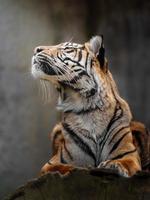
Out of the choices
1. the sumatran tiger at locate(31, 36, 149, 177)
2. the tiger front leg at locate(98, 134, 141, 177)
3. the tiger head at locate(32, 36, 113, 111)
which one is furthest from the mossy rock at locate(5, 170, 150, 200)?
the tiger head at locate(32, 36, 113, 111)

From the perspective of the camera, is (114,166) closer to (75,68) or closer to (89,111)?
(89,111)

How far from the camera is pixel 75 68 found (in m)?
4.61

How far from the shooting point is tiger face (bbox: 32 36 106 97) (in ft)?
14.9

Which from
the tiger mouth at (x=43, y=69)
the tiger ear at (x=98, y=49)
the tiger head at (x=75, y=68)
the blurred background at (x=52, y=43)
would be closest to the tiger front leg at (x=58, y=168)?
the tiger head at (x=75, y=68)

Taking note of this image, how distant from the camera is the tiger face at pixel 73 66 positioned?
4.55m

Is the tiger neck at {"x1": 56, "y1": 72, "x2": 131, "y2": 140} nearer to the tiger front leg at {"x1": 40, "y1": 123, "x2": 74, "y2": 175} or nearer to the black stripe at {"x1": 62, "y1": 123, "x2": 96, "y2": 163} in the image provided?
the black stripe at {"x1": 62, "y1": 123, "x2": 96, "y2": 163}

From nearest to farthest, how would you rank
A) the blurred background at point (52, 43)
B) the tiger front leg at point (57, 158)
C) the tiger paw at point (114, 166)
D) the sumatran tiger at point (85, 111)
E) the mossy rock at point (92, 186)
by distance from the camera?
the mossy rock at point (92, 186)
the tiger paw at point (114, 166)
the tiger front leg at point (57, 158)
the sumatran tiger at point (85, 111)
the blurred background at point (52, 43)

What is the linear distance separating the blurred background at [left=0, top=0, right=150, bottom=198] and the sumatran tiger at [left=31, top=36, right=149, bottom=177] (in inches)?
60.2

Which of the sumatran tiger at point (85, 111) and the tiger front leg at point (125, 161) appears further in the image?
the sumatran tiger at point (85, 111)

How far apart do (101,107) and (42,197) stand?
125 centimetres

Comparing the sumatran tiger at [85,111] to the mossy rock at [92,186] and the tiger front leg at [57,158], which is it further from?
the mossy rock at [92,186]

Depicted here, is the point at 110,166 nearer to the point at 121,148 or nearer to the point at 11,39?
the point at 121,148

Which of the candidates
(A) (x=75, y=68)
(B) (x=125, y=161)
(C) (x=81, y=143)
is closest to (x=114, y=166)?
(B) (x=125, y=161)

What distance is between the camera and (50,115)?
6.21m
